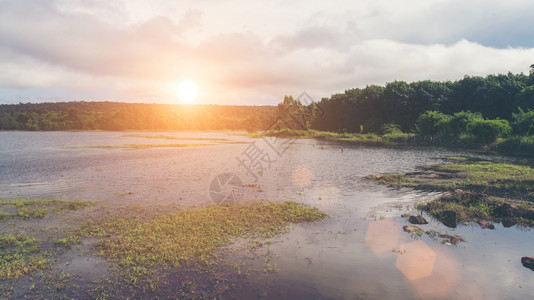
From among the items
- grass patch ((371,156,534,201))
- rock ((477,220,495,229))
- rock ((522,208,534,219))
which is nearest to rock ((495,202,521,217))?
rock ((522,208,534,219))

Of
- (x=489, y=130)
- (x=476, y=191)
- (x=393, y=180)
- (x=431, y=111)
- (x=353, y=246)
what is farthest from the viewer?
(x=431, y=111)

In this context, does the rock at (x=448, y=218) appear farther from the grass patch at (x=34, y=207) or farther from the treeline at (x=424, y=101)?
the treeline at (x=424, y=101)

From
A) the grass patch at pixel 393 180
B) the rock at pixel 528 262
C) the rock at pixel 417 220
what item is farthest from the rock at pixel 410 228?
the grass patch at pixel 393 180

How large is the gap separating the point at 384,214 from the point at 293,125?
138312 mm

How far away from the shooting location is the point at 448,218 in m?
18.7

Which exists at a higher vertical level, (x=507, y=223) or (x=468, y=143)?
(x=468, y=143)

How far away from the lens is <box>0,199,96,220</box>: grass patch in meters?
19.1

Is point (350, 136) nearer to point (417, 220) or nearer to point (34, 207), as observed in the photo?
point (417, 220)

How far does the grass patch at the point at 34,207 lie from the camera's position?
62.7 feet

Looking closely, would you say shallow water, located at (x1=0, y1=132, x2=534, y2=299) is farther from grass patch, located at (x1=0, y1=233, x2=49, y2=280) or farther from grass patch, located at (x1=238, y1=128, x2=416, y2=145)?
grass patch, located at (x1=238, y1=128, x2=416, y2=145)

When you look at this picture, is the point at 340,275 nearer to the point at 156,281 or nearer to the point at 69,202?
the point at 156,281

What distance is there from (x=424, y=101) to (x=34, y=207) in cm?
12608

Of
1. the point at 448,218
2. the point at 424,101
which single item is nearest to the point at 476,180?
the point at 448,218

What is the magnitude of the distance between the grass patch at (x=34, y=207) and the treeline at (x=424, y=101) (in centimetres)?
8377
